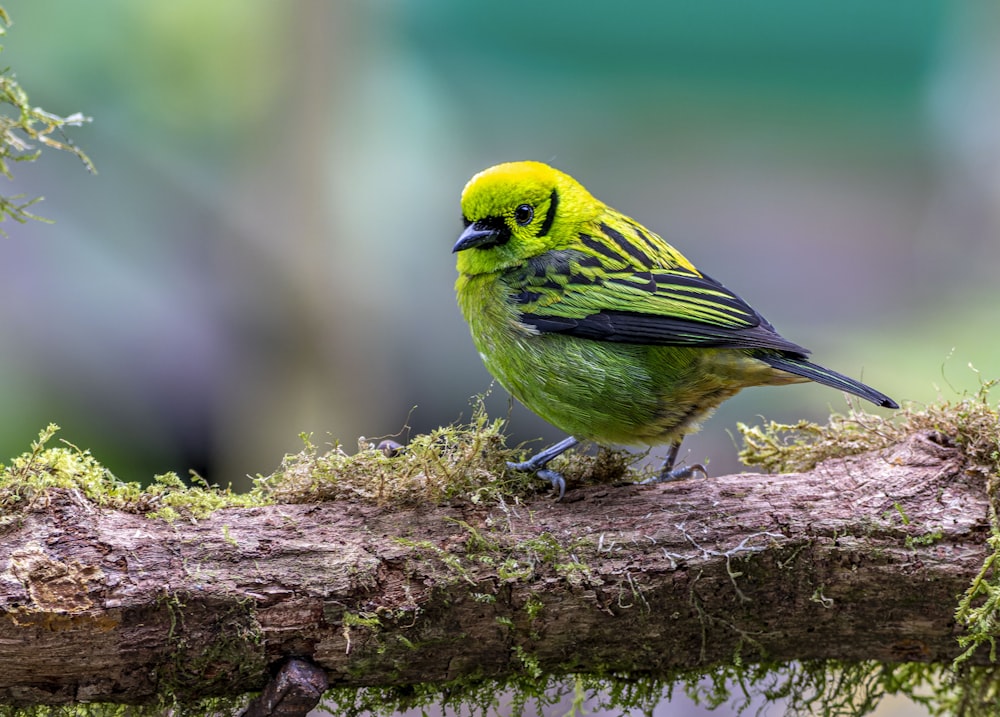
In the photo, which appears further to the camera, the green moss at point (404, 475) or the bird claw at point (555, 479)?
the bird claw at point (555, 479)

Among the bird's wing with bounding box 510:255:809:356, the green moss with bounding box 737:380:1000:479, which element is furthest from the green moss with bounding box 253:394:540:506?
the green moss with bounding box 737:380:1000:479

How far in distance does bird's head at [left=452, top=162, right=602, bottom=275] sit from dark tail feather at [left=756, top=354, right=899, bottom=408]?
0.87m

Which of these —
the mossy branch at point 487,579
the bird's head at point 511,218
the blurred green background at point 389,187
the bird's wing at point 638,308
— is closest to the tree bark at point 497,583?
the mossy branch at point 487,579

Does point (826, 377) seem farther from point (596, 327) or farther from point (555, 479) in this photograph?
point (555, 479)

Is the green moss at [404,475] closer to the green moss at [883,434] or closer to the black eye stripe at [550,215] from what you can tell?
the black eye stripe at [550,215]

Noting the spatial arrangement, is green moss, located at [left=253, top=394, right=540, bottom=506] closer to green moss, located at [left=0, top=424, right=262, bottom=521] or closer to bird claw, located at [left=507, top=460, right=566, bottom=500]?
bird claw, located at [left=507, top=460, right=566, bottom=500]

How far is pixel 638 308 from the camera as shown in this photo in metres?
3.01

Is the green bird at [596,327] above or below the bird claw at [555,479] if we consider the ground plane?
above

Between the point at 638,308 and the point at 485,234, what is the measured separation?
609 mm

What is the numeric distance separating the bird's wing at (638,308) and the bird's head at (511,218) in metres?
0.10

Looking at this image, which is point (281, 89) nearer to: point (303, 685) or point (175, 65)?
point (175, 65)

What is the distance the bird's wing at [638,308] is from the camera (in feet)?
9.43

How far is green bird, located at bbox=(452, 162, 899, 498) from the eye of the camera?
2.90 meters

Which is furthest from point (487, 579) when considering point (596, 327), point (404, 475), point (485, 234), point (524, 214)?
point (524, 214)
